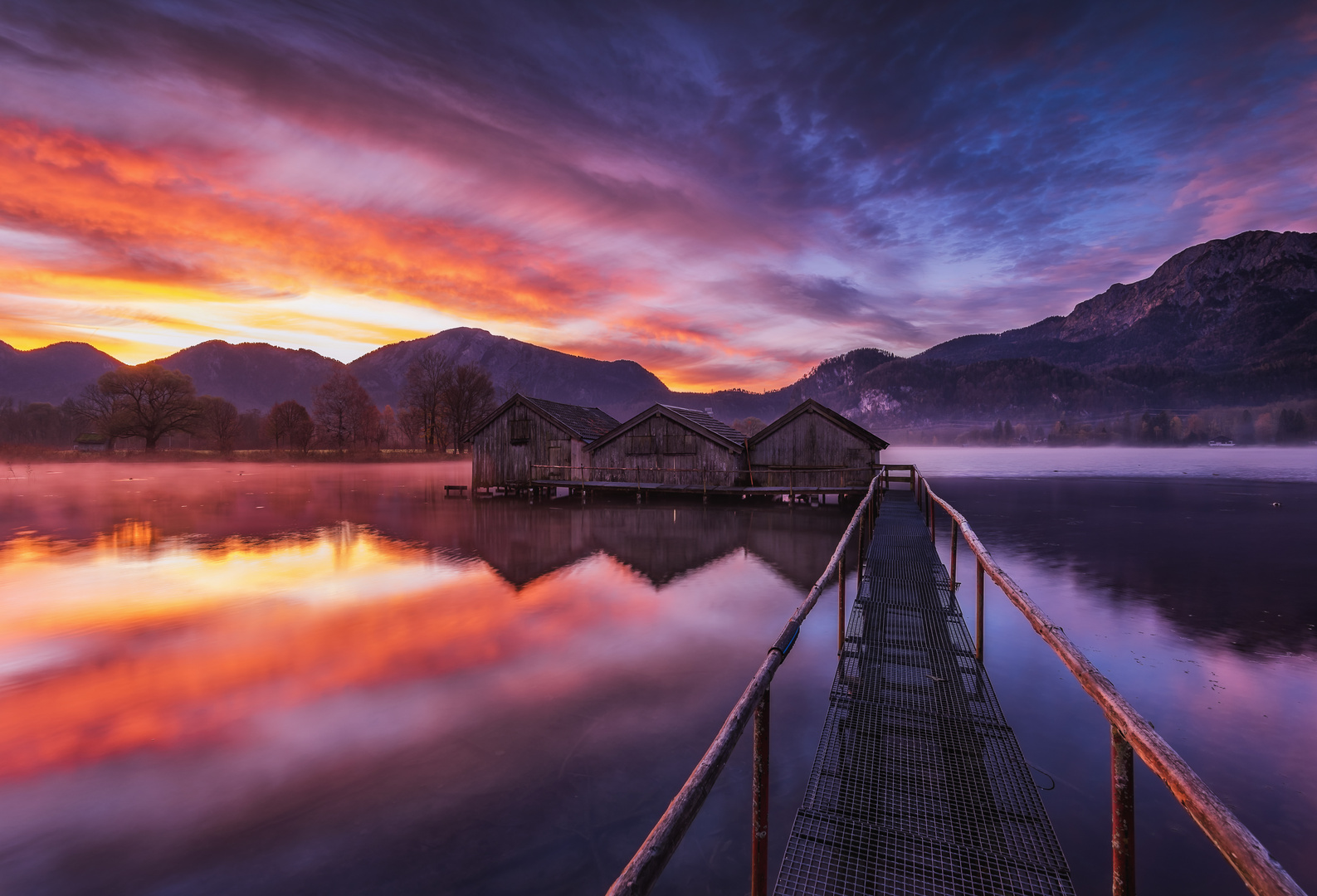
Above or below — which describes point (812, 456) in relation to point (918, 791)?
above

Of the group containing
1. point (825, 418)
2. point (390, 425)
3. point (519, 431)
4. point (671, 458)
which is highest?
point (390, 425)

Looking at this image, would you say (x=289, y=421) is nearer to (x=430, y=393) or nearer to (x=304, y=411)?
(x=304, y=411)

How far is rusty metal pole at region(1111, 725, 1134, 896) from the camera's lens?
3682 mm

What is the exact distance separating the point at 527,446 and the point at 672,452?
11.2 meters

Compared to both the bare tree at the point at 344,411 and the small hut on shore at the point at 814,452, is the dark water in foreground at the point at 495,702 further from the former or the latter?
the bare tree at the point at 344,411

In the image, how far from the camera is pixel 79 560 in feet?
69.8

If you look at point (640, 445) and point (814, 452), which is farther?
point (640, 445)

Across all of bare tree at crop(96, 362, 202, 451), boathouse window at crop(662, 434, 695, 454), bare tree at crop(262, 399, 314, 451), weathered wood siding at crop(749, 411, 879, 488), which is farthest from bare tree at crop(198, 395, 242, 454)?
weathered wood siding at crop(749, 411, 879, 488)

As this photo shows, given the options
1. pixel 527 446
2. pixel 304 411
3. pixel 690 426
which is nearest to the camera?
pixel 690 426

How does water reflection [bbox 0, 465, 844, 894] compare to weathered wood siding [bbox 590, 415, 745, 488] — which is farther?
weathered wood siding [bbox 590, 415, 745, 488]

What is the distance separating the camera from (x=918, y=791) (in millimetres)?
5703

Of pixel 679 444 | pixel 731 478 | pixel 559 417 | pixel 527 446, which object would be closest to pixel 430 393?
pixel 527 446

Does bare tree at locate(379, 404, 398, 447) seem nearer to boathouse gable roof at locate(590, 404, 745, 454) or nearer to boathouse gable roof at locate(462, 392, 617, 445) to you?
boathouse gable roof at locate(462, 392, 617, 445)

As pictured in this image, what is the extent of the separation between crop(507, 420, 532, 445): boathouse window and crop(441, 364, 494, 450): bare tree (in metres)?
36.4
